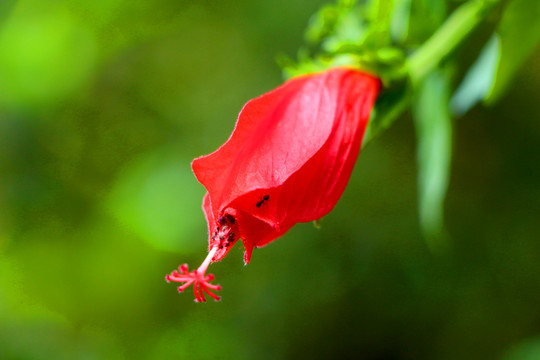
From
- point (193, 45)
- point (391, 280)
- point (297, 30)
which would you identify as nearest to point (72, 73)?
point (193, 45)

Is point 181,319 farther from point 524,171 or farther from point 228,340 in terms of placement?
point 524,171

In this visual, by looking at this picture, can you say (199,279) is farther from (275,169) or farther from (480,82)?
(480,82)

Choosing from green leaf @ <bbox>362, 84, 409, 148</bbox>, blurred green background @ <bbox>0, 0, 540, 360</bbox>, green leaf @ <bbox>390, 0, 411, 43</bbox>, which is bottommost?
green leaf @ <bbox>362, 84, 409, 148</bbox>

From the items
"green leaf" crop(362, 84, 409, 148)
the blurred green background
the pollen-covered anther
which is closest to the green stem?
"green leaf" crop(362, 84, 409, 148)

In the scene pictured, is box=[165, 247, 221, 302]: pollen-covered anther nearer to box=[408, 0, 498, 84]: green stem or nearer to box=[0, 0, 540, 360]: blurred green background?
box=[408, 0, 498, 84]: green stem

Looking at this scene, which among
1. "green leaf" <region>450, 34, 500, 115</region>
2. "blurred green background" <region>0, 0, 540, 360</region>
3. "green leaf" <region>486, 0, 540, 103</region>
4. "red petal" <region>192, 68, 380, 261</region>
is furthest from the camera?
"blurred green background" <region>0, 0, 540, 360</region>

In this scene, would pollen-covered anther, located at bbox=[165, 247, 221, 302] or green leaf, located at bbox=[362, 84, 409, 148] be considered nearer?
pollen-covered anther, located at bbox=[165, 247, 221, 302]

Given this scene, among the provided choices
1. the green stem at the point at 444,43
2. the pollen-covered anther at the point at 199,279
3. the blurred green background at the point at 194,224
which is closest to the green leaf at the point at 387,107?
the green stem at the point at 444,43

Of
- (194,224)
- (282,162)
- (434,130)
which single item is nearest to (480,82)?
(434,130)
